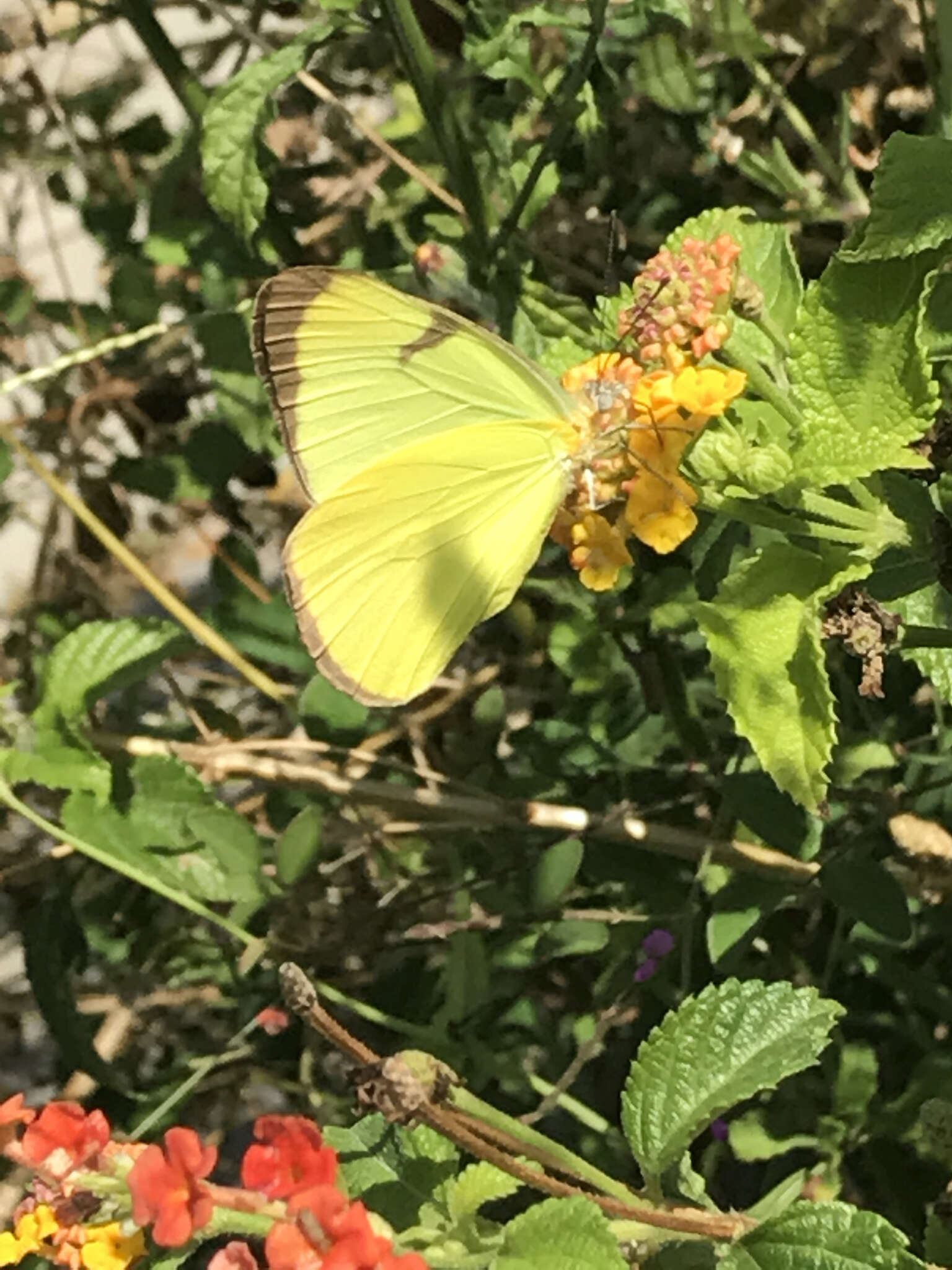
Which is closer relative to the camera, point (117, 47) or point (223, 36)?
point (223, 36)

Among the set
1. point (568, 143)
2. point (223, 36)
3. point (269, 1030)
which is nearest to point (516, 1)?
point (568, 143)

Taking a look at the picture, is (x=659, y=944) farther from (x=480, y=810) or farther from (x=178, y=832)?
(x=178, y=832)

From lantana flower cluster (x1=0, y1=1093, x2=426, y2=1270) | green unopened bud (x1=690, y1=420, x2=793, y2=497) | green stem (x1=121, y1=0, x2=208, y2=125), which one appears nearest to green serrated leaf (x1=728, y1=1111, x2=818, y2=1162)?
lantana flower cluster (x1=0, y1=1093, x2=426, y2=1270)

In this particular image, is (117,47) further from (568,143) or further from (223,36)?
(568,143)

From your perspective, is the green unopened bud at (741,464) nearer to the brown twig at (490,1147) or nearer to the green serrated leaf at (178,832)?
the brown twig at (490,1147)

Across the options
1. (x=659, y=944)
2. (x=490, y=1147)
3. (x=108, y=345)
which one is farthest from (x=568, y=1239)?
(x=108, y=345)

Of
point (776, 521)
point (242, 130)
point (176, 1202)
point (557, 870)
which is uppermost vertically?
point (242, 130)
